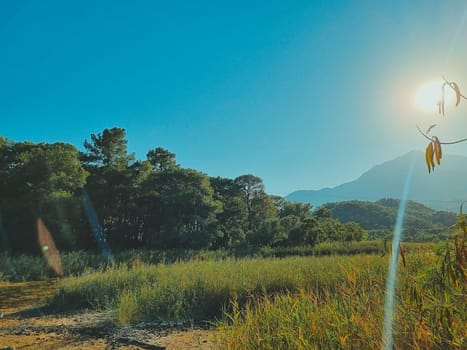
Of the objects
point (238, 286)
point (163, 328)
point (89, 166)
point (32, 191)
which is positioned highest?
point (89, 166)

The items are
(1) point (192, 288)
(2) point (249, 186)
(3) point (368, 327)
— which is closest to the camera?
(3) point (368, 327)

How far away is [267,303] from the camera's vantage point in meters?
3.12

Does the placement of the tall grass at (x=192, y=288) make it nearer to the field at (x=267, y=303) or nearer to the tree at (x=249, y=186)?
the field at (x=267, y=303)

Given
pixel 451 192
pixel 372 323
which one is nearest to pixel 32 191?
pixel 372 323

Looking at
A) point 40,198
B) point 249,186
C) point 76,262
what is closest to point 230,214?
point 249,186

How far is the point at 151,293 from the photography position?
225 inches

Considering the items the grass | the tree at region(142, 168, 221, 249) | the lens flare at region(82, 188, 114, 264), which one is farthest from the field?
the lens flare at region(82, 188, 114, 264)

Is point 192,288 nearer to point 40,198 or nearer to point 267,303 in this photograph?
point 267,303

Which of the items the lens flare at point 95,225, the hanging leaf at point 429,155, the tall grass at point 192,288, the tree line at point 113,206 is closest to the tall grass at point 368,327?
the hanging leaf at point 429,155

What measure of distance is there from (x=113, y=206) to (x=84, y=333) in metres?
19.3

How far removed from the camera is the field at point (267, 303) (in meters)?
2.04

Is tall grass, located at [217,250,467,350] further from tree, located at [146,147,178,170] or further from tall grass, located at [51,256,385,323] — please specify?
tree, located at [146,147,178,170]

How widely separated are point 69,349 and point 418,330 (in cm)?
374

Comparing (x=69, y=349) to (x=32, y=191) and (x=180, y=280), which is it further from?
(x=32, y=191)
